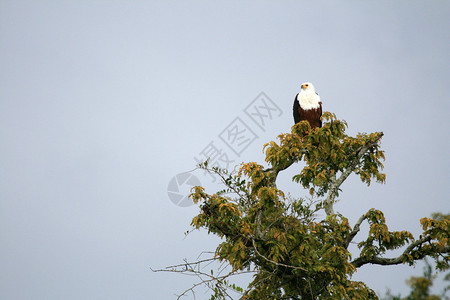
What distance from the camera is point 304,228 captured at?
5555 millimetres

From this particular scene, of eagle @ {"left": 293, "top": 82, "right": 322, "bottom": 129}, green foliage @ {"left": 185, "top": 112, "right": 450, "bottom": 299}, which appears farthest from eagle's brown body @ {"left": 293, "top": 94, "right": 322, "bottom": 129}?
green foliage @ {"left": 185, "top": 112, "right": 450, "bottom": 299}

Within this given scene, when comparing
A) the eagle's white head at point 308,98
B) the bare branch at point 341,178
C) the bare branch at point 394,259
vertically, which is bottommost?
the bare branch at point 394,259

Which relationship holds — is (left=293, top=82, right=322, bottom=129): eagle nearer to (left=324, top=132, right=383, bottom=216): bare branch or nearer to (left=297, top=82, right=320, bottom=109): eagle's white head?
(left=297, top=82, right=320, bottom=109): eagle's white head

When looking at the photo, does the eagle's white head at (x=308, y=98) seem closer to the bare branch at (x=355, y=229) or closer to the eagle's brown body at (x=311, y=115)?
the eagle's brown body at (x=311, y=115)

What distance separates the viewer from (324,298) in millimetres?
5453

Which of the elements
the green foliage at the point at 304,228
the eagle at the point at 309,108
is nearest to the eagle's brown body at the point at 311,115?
the eagle at the point at 309,108

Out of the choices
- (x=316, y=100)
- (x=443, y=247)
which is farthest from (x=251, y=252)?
(x=316, y=100)

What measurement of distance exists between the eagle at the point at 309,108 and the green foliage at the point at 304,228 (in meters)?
1.45

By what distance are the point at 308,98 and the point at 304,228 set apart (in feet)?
A: 9.64

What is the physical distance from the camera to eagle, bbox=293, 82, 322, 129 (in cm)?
779

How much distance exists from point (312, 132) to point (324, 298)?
1938 mm

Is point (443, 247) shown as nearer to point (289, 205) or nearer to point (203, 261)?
point (289, 205)

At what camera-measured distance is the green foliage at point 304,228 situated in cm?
530

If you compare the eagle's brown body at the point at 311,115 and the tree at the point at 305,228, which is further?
the eagle's brown body at the point at 311,115
